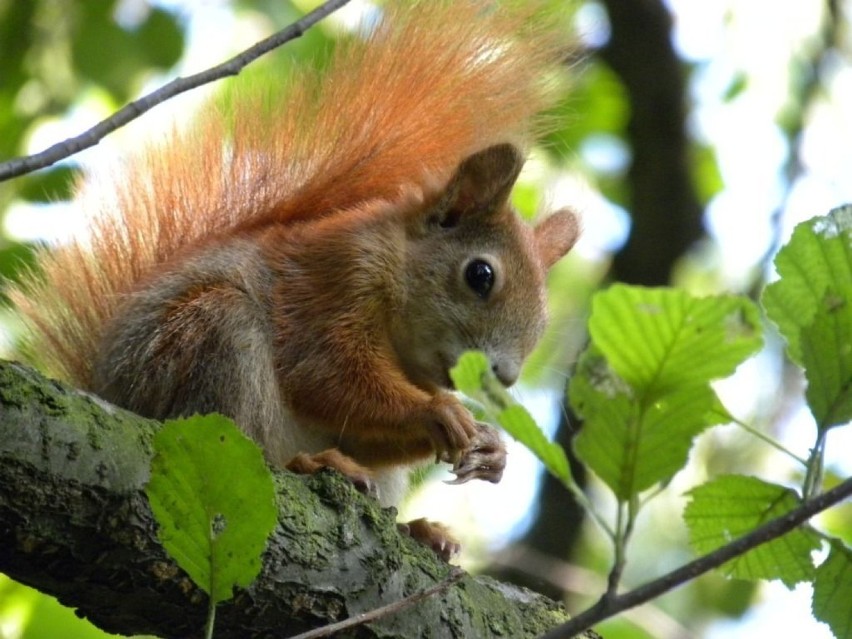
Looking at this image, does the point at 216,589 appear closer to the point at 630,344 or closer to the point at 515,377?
the point at 630,344

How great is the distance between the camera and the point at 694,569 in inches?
38.1

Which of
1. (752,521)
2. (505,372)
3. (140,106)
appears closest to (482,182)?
(505,372)

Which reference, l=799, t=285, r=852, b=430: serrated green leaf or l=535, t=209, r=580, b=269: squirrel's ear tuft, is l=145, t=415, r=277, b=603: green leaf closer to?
l=799, t=285, r=852, b=430: serrated green leaf

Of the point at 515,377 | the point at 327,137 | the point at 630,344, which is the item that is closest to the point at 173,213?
the point at 327,137

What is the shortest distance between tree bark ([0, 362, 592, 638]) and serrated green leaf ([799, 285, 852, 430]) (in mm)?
817

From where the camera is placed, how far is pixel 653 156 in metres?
4.25

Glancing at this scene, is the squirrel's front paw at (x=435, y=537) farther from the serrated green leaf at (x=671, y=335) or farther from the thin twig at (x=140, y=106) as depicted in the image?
the serrated green leaf at (x=671, y=335)

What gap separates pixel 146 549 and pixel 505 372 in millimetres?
1037

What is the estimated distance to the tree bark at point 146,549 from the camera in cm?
136

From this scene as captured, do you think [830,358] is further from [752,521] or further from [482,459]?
[482,459]

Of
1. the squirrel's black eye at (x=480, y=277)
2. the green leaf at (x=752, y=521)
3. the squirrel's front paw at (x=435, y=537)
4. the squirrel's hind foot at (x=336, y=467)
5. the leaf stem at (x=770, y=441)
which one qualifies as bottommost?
the leaf stem at (x=770, y=441)

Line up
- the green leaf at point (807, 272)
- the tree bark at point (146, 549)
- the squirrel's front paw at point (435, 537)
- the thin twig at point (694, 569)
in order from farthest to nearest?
1. the squirrel's front paw at point (435, 537)
2. the tree bark at point (146, 549)
3. the green leaf at point (807, 272)
4. the thin twig at point (694, 569)

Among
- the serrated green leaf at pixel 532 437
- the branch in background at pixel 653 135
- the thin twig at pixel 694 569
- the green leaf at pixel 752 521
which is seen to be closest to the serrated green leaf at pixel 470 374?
the serrated green leaf at pixel 532 437

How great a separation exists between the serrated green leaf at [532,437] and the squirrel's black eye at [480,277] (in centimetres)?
154
